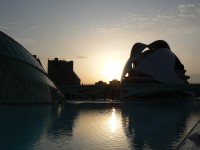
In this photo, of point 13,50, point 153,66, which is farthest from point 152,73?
point 13,50

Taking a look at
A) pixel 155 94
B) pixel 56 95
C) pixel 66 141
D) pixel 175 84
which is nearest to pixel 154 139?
pixel 66 141

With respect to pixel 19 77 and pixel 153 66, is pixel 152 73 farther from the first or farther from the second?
pixel 19 77

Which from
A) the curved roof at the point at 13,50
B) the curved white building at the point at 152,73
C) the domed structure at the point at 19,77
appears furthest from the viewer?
the curved white building at the point at 152,73

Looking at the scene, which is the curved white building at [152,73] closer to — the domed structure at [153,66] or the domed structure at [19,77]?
the domed structure at [153,66]

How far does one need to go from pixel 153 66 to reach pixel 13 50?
58.5 metres

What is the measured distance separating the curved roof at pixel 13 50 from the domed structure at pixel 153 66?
53530mm

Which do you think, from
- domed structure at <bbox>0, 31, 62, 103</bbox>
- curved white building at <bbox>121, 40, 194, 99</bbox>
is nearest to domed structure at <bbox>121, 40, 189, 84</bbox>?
curved white building at <bbox>121, 40, 194, 99</bbox>

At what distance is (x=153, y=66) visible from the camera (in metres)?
101

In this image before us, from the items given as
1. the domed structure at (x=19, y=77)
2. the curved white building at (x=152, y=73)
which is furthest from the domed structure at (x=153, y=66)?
the domed structure at (x=19, y=77)

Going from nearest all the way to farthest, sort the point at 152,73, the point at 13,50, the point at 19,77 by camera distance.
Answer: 1. the point at 19,77
2. the point at 13,50
3. the point at 152,73

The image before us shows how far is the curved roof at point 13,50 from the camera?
4750 cm

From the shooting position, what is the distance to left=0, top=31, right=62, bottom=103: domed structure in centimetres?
4350

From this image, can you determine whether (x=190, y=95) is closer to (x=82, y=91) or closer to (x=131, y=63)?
(x=131, y=63)

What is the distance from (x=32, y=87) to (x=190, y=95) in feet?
255
